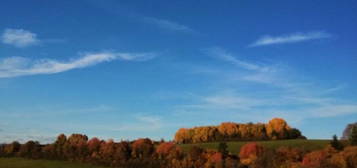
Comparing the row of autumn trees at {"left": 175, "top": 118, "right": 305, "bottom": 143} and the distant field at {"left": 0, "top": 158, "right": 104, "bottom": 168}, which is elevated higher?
the row of autumn trees at {"left": 175, "top": 118, "right": 305, "bottom": 143}

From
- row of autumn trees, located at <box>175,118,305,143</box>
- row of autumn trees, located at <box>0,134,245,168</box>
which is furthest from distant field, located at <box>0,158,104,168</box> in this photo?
row of autumn trees, located at <box>175,118,305,143</box>

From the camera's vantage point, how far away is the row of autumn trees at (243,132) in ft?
600

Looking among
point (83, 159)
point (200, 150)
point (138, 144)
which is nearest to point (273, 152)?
point (200, 150)

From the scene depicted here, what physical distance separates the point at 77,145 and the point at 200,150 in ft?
159

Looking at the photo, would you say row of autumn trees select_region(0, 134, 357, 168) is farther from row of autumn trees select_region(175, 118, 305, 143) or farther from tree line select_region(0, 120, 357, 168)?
row of autumn trees select_region(175, 118, 305, 143)

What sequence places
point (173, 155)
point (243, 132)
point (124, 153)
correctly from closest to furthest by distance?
point (173, 155), point (124, 153), point (243, 132)

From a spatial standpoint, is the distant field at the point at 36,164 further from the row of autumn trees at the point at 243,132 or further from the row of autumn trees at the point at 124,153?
the row of autumn trees at the point at 243,132

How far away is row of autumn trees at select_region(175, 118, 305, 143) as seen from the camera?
182750mm

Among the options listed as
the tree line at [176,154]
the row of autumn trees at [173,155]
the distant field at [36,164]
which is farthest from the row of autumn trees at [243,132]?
the distant field at [36,164]

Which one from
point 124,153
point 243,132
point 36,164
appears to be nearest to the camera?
point 124,153

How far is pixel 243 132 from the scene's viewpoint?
618ft

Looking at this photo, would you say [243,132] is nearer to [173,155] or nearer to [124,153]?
[124,153]

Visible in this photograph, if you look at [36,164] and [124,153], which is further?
[36,164]

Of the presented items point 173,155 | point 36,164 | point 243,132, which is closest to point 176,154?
point 173,155
